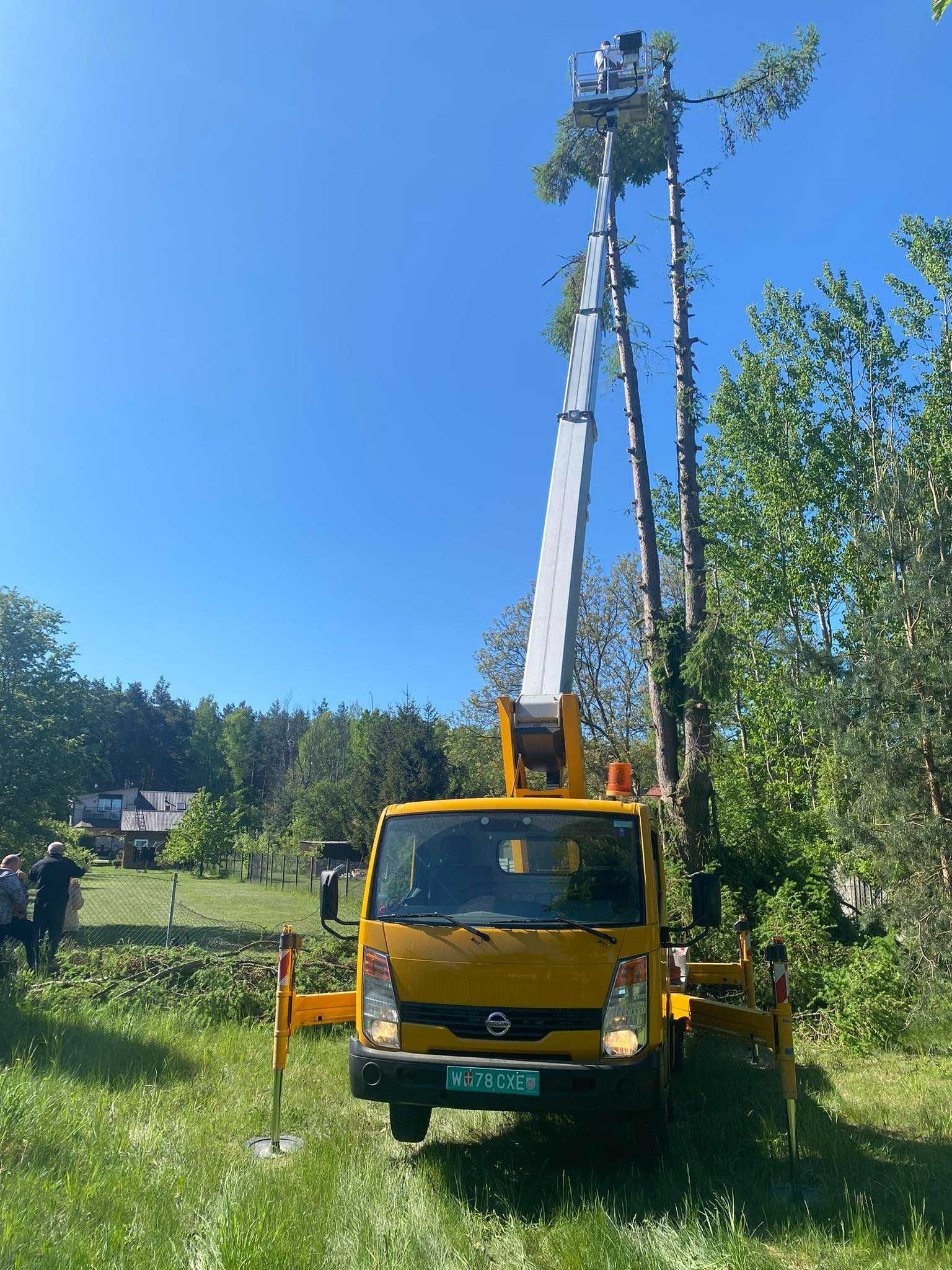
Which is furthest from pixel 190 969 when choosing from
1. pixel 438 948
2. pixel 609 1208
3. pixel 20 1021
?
pixel 609 1208

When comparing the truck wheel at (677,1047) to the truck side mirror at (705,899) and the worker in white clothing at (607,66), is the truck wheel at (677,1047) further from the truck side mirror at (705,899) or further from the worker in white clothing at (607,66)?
the worker in white clothing at (607,66)

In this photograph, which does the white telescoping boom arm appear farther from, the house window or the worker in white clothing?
the house window

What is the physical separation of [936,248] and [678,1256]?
24531 millimetres

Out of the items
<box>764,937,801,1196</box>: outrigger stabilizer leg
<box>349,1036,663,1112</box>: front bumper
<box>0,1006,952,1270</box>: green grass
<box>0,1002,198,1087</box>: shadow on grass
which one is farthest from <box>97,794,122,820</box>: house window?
<box>764,937,801,1196</box>: outrigger stabilizer leg

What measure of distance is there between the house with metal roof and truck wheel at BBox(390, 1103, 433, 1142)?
36.4 meters

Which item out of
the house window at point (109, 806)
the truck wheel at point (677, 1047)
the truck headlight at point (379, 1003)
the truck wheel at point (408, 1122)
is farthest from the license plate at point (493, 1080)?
the house window at point (109, 806)

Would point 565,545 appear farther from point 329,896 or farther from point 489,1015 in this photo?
point 489,1015

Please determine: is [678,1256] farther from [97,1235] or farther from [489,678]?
[489,678]

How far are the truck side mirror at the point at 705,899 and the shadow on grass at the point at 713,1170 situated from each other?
1388 millimetres

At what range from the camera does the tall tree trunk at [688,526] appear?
12.1m

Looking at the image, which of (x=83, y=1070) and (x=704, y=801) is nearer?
(x=83, y=1070)

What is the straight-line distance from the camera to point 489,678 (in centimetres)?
2938

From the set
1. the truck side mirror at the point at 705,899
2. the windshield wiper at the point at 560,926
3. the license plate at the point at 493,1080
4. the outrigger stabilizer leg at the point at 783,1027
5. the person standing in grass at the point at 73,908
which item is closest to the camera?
the license plate at the point at 493,1080

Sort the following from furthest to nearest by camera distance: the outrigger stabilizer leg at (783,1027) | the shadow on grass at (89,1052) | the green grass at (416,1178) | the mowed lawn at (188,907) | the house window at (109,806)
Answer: the house window at (109,806) < the mowed lawn at (188,907) < the shadow on grass at (89,1052) < the outrigger stabilizer leg at (783,1027) < the green grass at (416,1178)
